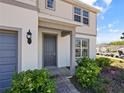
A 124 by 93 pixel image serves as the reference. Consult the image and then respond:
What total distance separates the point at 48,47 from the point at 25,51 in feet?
18.2

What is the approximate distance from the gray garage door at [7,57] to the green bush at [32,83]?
1.17 meters

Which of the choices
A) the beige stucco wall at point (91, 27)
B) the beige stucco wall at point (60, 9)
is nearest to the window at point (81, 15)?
the beige stucco wall at point (91, 27)

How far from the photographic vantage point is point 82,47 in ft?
56.2

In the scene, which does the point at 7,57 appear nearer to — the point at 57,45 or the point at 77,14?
the point at 57,45

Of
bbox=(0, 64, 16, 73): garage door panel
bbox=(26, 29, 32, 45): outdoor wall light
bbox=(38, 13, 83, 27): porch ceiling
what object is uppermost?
bbox=(38, 13, 83, 27): porch ceiling

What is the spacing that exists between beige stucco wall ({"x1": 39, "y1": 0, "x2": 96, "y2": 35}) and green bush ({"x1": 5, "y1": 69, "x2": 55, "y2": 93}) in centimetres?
726

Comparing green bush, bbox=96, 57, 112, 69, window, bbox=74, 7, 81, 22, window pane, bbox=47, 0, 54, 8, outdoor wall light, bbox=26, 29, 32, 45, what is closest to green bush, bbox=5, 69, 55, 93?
outdoor wall light, bbox=26, 29, 32, 45

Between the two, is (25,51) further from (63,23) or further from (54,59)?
(54,59)

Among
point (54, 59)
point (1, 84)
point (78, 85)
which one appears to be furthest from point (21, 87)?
point (54, 59)

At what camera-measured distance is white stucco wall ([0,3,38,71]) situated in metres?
7.16

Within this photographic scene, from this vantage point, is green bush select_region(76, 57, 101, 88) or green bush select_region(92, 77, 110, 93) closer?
green bush select_region(92, 77, 110, 93)

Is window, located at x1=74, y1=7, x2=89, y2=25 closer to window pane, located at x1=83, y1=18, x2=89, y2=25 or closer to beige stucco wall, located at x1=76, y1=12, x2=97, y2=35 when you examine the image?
window pane, located at x1=83, y1=18, x2=89, y2=25

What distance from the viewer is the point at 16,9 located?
7.54 meters

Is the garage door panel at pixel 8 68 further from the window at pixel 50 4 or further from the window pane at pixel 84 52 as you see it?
the window pane at pixel 84 52
